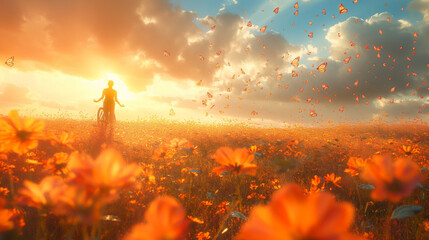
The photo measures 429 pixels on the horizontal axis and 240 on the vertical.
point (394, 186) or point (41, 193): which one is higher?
point (394, 186)

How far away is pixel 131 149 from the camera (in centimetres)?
707

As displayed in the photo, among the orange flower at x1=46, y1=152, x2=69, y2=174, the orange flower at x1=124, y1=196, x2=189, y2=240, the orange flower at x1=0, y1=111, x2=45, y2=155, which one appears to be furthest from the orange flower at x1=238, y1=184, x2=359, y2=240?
the orange flower at x1=46, y1=152, x2=69, y2=174

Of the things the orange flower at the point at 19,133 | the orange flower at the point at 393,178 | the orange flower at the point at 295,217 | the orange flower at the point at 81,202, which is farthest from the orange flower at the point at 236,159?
the orange flower at the point at 19,133

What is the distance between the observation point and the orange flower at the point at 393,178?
0.60 meters

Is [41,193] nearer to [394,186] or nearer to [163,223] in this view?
[163,223]

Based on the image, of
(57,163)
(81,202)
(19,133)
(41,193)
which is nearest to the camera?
(81,202)

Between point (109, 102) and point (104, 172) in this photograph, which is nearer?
point (104, 172)

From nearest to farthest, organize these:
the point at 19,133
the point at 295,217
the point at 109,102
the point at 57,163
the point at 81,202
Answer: the point at 295,217 → the point at 81,202 → the point at 19,133 → the point at 57,163 → the point at 109,102

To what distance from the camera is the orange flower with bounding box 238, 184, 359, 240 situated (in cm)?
36

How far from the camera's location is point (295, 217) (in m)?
0.39

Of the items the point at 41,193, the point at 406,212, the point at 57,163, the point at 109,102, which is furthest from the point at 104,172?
the point at 109,102

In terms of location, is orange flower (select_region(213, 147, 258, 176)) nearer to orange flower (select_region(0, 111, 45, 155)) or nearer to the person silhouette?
orange flower (select_region(0, 111, 45, 155))

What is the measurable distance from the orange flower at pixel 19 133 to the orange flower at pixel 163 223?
A: 0.95m

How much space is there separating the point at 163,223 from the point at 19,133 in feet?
3.57
